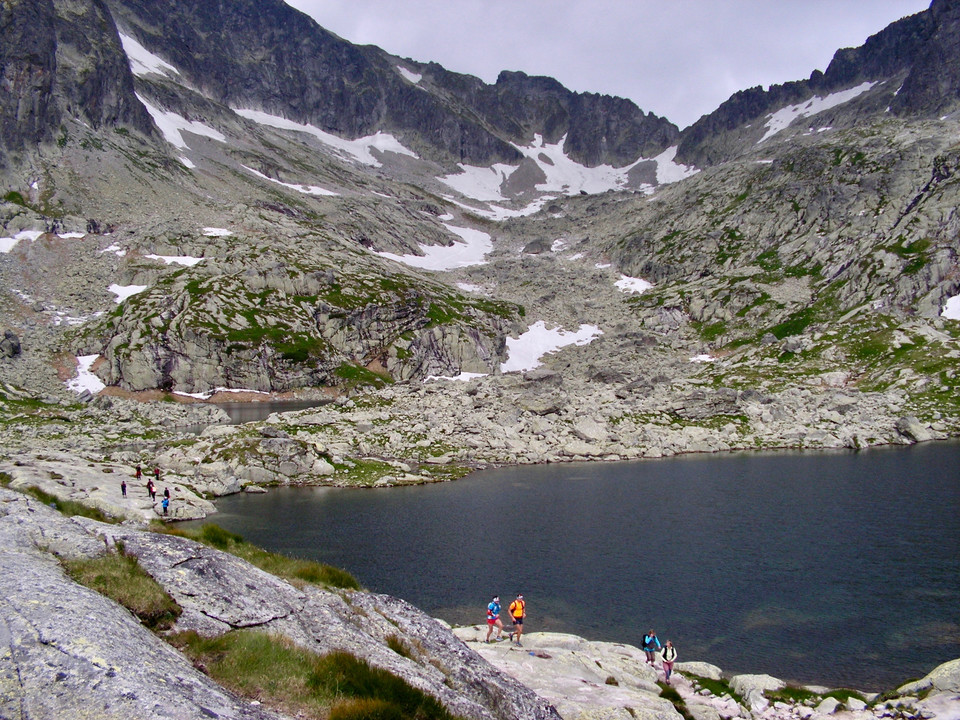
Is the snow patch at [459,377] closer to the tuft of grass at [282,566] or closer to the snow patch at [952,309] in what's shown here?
the snow patch at [952,309]

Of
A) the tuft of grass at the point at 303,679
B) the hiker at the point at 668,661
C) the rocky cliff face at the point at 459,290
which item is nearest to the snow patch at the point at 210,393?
the rocky cliff face at the point at 459,290

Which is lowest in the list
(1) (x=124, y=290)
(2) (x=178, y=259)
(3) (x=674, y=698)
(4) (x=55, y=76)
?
(3) (x=674, y=698)

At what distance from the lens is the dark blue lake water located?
30.2 metres

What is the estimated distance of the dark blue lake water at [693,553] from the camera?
3016 cm

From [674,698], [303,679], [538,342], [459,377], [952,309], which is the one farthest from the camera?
[538,342]

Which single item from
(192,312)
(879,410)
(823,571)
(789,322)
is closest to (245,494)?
(823,571)

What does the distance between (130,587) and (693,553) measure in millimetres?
38614

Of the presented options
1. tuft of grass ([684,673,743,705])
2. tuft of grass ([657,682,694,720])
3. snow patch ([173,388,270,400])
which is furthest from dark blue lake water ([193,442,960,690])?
snow patch ([173,388,270,400])

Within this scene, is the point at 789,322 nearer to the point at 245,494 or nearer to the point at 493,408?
the point at 493,408

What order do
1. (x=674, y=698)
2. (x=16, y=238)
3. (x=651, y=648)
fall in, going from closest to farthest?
(x=674, y=698) → (x=651, y=648) → (x=16, y=238)

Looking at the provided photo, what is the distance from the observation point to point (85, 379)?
109 meters

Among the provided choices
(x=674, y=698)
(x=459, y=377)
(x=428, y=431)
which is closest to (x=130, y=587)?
(x=674, y=698)

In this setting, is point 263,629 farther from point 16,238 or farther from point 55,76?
point 55,76

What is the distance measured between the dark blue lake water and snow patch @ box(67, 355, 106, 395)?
219 ft
